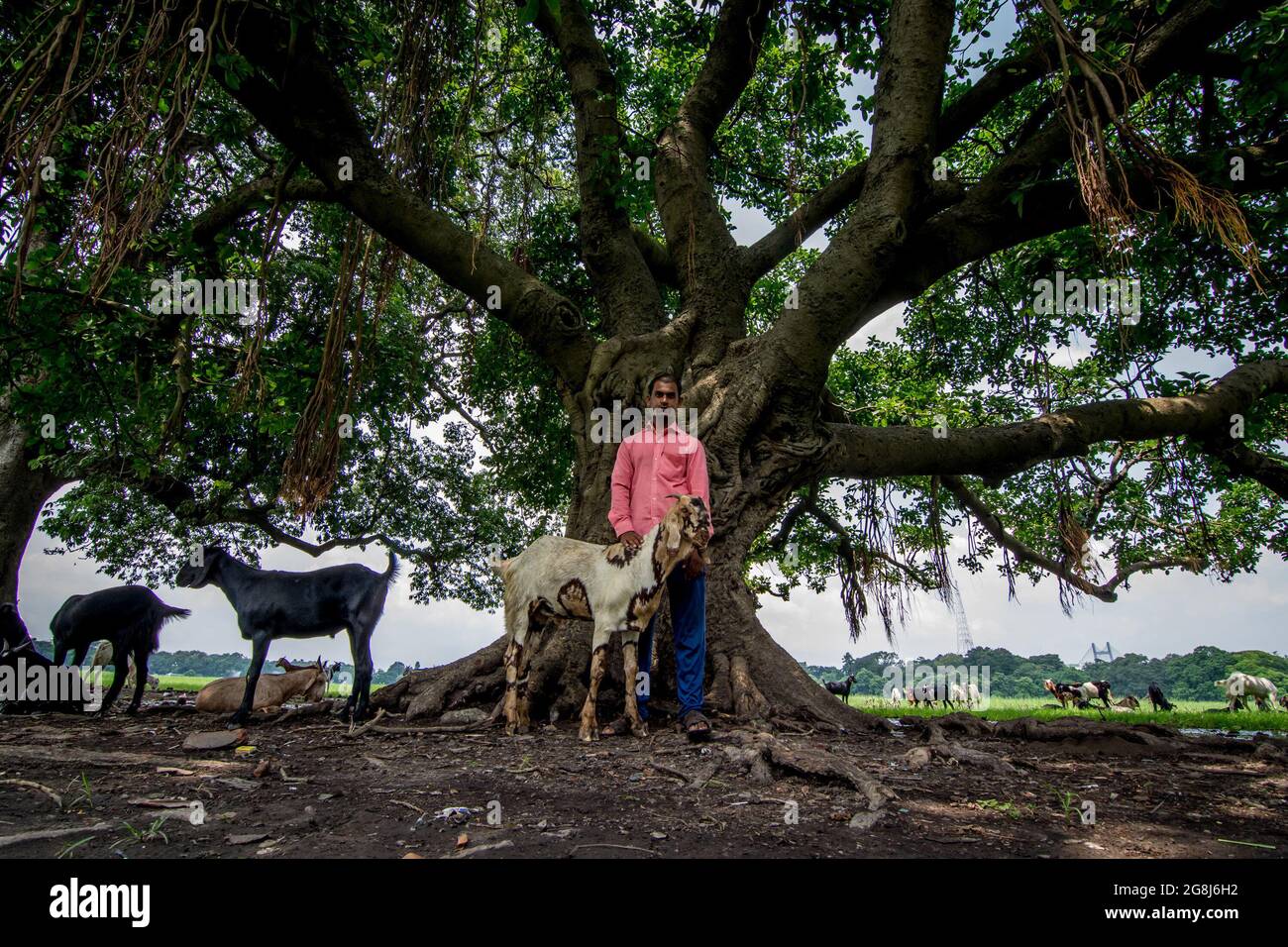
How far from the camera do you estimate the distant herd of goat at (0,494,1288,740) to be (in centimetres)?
456

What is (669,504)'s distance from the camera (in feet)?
15.9

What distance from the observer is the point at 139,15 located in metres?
4.83

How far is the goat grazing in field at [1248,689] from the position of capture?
1503 cm

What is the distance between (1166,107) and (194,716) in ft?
46.2

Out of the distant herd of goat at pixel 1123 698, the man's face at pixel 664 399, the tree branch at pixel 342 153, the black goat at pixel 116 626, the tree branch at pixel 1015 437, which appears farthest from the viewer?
the distant herd of goat at pixel 1123 698

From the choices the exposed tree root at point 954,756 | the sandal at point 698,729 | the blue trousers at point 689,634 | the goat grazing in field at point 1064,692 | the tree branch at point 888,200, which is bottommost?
the goat grazing in field at point 1064,692

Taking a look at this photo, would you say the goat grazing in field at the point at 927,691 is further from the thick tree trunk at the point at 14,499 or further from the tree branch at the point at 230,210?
the thick tree trunk at the point at 14,499

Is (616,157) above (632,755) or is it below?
above

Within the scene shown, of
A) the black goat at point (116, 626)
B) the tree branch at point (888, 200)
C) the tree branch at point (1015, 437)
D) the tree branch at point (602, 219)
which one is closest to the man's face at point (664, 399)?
the tree branch at point (888, 200)

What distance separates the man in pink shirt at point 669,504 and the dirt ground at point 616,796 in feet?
1.34

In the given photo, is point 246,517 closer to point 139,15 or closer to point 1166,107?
point 139,15

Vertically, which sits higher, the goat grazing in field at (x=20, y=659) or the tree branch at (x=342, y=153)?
the tree branch at (x=342, y=153)

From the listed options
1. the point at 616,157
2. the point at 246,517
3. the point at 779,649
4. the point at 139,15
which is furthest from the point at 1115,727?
the point at 246,517

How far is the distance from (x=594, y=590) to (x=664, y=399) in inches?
61.5
